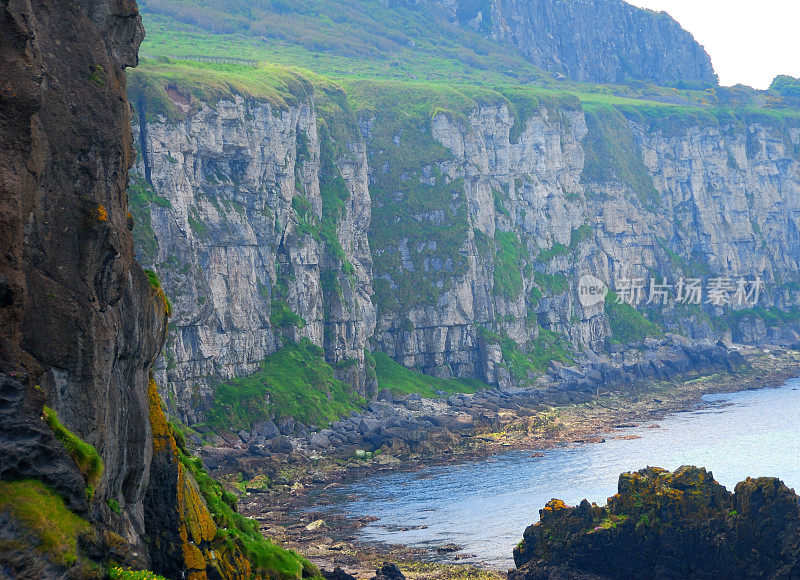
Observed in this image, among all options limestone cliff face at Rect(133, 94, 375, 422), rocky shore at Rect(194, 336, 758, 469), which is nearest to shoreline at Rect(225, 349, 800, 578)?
rocky shore at Rect(194, 336, 758, 469)

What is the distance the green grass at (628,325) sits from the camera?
187 metres

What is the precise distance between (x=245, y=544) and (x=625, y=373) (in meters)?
139

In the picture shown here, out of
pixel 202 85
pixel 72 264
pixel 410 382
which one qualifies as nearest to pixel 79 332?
pixel 72 264

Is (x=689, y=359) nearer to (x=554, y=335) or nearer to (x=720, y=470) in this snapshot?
(x=554, y=335)

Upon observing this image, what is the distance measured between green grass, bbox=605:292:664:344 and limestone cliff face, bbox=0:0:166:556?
16819 centimetres

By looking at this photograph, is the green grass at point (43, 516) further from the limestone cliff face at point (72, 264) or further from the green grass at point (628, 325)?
the green grass at point (628, 325)

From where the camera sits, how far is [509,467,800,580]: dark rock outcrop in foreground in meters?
49.4

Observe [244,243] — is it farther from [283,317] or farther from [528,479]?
[528,479]

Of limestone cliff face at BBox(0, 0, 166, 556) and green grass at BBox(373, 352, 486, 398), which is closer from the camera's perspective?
limestone cliff face at BBox(0, 0, 166, 556)

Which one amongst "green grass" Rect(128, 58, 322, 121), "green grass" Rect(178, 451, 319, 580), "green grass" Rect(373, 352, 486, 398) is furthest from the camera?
"green grass" Rect(373, 352, 486, 398)

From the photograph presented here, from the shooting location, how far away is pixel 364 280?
6048 inches

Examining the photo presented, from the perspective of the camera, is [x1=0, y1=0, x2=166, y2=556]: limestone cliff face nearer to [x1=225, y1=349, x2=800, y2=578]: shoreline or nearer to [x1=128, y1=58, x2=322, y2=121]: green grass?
[x1=225, y1=349, x2=800, y2=578]: shoreline

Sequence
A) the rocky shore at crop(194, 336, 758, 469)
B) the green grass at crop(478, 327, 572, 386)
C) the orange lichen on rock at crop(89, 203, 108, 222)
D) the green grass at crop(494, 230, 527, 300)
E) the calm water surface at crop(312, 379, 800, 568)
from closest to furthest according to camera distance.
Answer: the orange lichen on rock at crop(89, 203, 108, 222)
the calm water surface at crop(312, 379, 800, 568)
the rocky shore at crop(194, 336, 758, 469)
the green grass at crop(478, 327, 572, 386)
the green grass at crop(494, 230, 527, 300)

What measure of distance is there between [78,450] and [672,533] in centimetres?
4018
